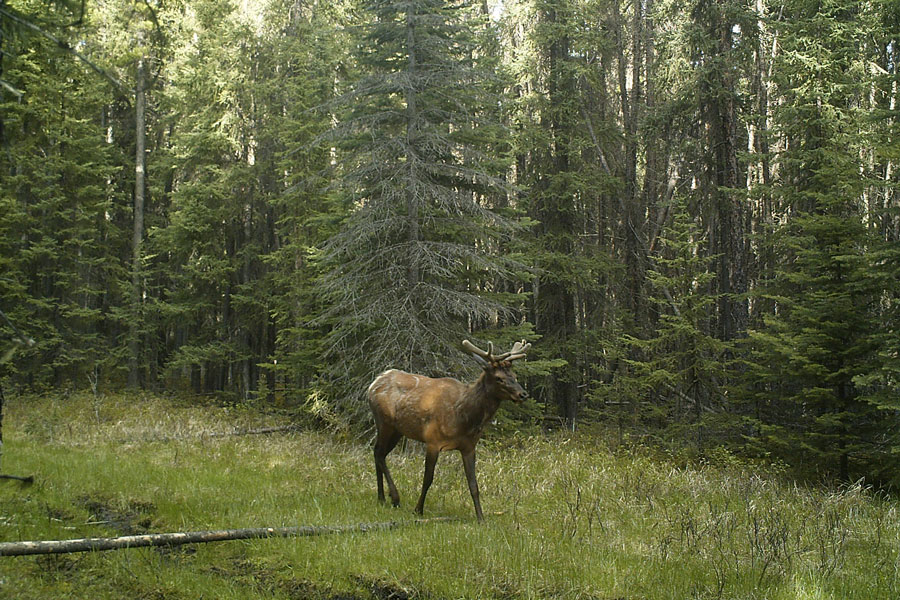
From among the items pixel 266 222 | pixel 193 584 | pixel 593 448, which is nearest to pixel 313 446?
pixel 593 448

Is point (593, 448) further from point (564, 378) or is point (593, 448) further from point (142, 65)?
point (142, 65)

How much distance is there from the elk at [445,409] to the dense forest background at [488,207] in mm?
4344

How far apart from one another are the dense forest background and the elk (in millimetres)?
4344

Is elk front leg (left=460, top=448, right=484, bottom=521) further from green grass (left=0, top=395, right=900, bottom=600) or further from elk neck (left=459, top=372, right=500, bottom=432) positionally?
elk neck (left=459, top=372, right=500, bottom=432)

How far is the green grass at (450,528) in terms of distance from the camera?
5840mm

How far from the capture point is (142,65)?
24969 mm

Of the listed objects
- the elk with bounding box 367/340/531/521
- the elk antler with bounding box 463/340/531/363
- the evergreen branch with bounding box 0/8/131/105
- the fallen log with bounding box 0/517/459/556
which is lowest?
the fallen log with bounding box 0/517/459/556

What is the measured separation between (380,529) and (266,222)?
60.2ft

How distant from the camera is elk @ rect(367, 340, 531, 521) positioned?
795 centimetres

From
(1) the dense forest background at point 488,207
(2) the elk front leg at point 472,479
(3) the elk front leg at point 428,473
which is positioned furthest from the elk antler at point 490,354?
(1) the dense forest background at point 488,207

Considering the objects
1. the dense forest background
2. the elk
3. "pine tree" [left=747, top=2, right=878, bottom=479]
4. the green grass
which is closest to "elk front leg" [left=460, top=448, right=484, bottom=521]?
the elk

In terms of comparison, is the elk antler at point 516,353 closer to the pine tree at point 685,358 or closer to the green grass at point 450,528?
the green grass at point 450,528

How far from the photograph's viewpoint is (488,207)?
21.9 m

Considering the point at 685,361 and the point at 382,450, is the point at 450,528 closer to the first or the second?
the point at 382,450
